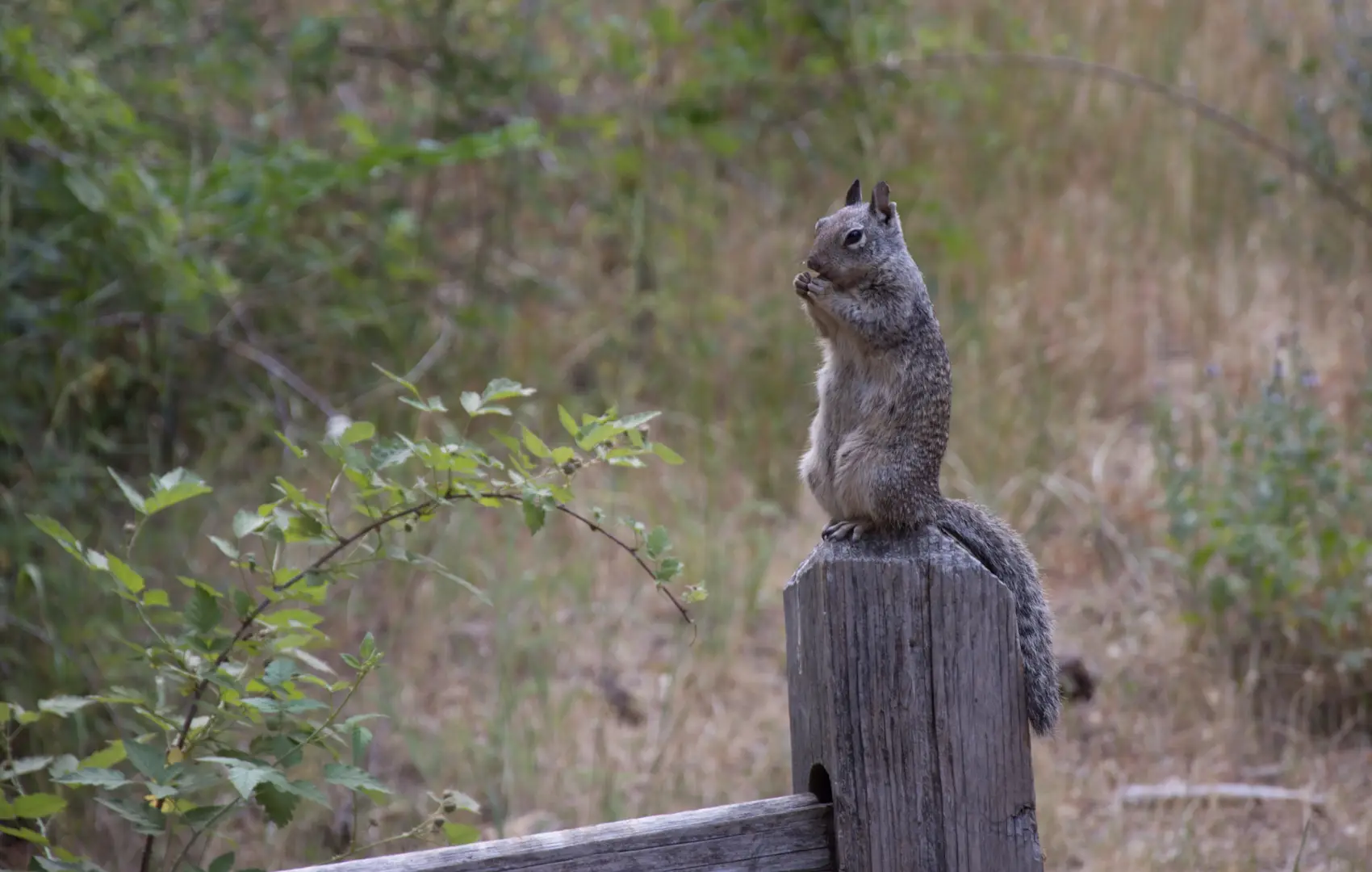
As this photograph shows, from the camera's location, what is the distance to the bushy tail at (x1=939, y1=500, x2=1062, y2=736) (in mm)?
2027

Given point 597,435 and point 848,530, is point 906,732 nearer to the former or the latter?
point 848,530

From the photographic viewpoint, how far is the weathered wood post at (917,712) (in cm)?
190

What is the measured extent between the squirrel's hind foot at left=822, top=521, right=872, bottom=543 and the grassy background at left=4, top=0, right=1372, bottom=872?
1.58m

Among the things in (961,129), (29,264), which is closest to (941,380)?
(29,264)

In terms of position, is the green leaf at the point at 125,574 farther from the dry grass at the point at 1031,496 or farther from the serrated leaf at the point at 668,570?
the dry grass at the point at 1031,496

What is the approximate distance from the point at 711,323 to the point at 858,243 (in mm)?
3236

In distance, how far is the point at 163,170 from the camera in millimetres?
4664

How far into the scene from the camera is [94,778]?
80.9 inches

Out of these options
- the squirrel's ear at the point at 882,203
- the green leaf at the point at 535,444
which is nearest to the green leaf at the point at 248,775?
the green leaf at the point at 535,444

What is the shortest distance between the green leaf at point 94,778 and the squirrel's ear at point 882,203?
1606 mm

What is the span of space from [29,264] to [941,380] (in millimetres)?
3045

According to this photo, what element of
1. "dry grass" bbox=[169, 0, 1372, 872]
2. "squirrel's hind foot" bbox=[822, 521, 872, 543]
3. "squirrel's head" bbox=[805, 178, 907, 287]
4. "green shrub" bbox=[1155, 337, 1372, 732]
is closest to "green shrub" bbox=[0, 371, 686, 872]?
"squirrel's hind foot" bbox=[822, 521, 872, 543]

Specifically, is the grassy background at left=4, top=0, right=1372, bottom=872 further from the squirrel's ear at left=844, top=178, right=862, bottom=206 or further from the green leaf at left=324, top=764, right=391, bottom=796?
the squirrel's ear at left=844, top=178, right=862, bottom=206

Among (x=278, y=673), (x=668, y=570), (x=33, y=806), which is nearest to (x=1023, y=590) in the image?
(x=668, y=570)
